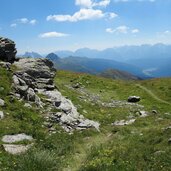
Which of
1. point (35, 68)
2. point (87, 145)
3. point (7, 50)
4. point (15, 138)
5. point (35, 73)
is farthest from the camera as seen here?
point (7, 50)

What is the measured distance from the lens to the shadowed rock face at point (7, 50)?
4166 centimetres

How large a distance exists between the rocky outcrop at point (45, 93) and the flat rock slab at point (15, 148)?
20.3 ft

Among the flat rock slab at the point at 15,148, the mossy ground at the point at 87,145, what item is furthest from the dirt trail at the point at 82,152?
the flat rock slab at the point at 15,148

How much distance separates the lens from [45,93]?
3622 cm

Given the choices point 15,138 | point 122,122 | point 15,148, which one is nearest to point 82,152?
point 15,148

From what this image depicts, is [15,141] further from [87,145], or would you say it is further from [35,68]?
[35,68]

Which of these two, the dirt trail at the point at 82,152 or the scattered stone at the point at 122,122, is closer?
the dirt trail at the point at 82,152

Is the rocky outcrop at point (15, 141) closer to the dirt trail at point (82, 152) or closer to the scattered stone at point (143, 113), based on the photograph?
the dirt trail at point (82, 152)

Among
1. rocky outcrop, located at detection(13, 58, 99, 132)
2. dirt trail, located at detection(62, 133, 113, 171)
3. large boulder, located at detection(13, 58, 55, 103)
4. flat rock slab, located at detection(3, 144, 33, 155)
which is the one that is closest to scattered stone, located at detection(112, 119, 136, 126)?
rocky outcrop, located at detection(13, 58, 99, 132)

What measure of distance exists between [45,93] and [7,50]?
987cm

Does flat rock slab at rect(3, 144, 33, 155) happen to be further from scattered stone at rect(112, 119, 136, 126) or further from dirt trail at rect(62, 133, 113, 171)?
scattered stone at rect(112, 119, 136, 126)

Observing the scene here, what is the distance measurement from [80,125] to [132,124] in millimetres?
5722

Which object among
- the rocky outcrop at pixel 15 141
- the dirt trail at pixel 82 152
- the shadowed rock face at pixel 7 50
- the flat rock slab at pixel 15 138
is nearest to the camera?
the dirt trail at pixel 82 152

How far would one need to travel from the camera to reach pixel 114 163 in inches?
667
